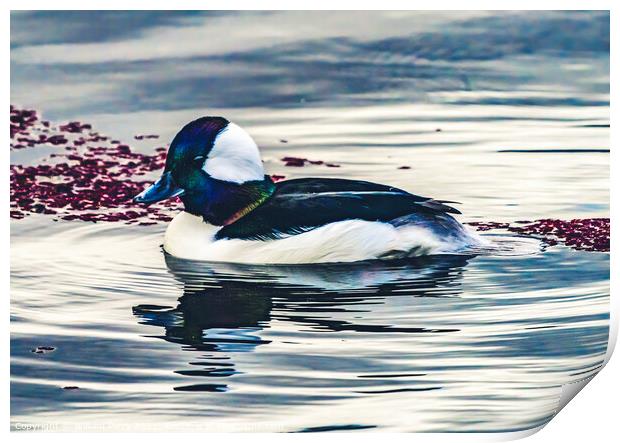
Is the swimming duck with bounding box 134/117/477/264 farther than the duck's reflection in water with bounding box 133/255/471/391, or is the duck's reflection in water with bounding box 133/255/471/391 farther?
the swimming duck with bounding box 134/117/477/264

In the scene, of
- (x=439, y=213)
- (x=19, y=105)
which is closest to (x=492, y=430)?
(x=439, y=213)

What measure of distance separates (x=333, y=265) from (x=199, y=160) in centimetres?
42

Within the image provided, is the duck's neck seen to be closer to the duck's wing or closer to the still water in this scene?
the duck's wing

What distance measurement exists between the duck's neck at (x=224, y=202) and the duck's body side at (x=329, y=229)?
4 centimetres

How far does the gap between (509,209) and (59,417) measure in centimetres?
113

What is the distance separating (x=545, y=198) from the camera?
500 centimetres

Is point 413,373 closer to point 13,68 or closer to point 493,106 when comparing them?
point 493,106

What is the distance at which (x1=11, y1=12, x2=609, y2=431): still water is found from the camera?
15.8 feet

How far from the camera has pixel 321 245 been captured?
5133 millimetres

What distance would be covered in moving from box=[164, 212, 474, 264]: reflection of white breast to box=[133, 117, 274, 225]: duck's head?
0.28 ft

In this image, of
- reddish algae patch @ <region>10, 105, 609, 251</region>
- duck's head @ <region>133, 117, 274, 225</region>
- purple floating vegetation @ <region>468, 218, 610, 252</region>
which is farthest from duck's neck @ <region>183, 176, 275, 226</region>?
purple floating vegetation @ <region>468, 218, 610, 252</region>

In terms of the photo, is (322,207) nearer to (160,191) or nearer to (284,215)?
(284,215)

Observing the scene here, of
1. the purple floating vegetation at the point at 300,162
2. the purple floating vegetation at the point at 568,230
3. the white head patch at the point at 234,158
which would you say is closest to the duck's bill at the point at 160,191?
the white head patch at the point at 234,158

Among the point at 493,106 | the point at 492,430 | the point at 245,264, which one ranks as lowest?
the point at 492,430
